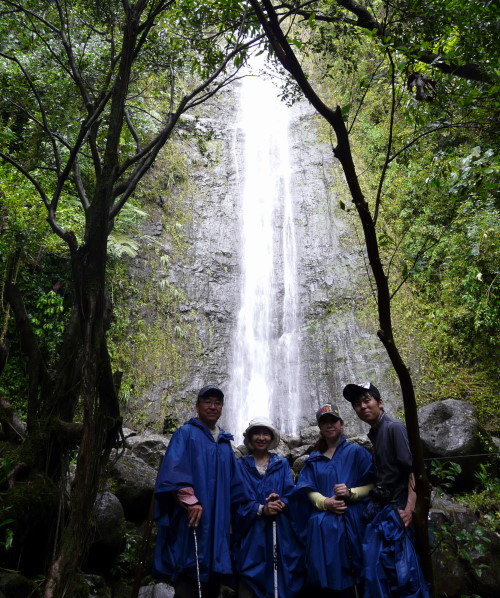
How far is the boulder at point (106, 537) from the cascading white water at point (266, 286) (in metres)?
6.18

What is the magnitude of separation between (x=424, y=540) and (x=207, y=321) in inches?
423

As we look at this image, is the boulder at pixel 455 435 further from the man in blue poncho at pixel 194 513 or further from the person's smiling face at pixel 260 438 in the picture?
the man in blue poncho at pixel 194 513

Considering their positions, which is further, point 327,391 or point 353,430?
point 327,391

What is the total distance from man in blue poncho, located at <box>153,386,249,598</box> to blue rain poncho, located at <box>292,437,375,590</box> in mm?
458

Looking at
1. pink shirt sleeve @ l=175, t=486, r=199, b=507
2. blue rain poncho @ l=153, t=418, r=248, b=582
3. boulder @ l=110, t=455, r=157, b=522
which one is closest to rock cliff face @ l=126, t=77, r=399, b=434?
boulder @ l=110, t=455, r=157, b=522

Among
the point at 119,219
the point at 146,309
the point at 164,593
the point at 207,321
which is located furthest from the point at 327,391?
the point at 164,593

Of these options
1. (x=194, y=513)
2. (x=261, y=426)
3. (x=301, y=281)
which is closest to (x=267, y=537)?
(x=194, y=513)

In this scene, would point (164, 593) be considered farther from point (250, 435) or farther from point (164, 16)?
point (164, 16)

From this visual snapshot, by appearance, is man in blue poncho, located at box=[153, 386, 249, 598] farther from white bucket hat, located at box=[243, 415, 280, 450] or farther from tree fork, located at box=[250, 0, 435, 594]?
tree fork, located at box=[250, 0, 435, 594]

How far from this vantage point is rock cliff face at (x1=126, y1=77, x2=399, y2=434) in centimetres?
1142

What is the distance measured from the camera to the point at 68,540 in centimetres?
318

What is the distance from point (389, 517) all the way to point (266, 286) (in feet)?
36.5

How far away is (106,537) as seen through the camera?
4621mm

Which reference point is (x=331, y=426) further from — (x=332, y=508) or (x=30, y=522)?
(x=30, y=522)
